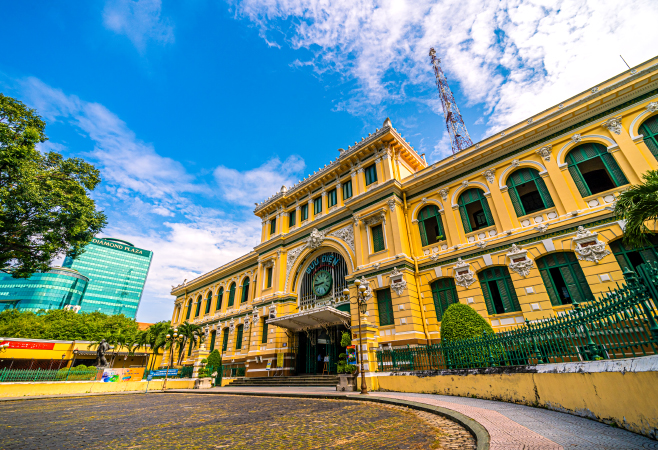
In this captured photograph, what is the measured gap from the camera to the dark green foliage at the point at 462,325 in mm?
11273

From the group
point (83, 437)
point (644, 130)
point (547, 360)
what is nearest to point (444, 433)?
point (547, 360)

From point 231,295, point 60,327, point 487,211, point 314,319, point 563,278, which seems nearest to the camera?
point 563,278

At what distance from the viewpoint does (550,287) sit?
13375mm

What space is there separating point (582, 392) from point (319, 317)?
578 inches

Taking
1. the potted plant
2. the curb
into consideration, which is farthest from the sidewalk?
the potted plant

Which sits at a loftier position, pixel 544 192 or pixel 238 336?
pixel 544 192

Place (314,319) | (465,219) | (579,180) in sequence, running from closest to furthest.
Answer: (579,180) → (465,219) → (314,319)

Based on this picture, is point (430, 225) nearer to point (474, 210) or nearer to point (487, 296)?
point (474, 210)

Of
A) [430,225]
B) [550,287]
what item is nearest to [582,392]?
[550,287]

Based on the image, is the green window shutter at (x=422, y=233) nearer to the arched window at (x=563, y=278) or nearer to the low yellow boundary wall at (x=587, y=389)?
the arched window at (x=563, y=278)

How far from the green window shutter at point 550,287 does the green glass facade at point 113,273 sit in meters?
125

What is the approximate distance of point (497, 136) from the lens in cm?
1691

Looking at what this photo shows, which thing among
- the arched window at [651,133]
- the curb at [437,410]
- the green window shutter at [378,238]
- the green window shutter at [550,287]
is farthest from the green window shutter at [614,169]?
the curb at [437,410]

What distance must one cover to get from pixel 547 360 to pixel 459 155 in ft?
44.0
